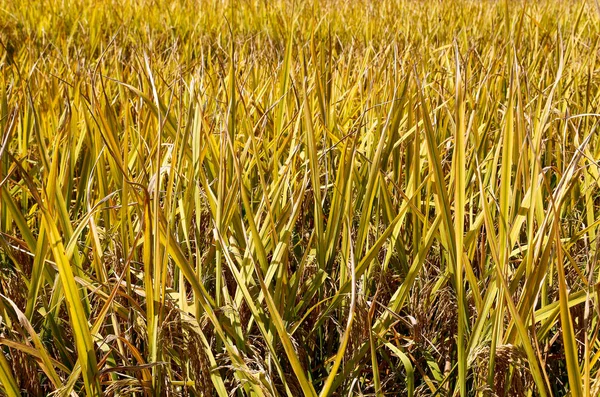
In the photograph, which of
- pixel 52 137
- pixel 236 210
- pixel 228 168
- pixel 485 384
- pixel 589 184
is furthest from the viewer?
pixel 52 137

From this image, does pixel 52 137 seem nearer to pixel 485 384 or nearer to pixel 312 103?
pixel 312 103

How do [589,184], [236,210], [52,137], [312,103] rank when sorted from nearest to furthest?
1. [236,210]
2. [589,184]
3. [52,137]
4. [312,103]

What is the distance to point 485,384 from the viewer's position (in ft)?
2.06

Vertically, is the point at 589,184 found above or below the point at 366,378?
above

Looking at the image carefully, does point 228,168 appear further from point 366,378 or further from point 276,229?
point 366,378

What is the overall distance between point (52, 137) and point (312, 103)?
0.48m

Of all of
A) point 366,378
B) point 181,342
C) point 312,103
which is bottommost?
point 366,378

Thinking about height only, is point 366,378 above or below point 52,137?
below

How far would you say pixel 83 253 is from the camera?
83 cm

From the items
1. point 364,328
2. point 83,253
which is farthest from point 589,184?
point 83,253

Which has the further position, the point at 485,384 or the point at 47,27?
the point at 47,27

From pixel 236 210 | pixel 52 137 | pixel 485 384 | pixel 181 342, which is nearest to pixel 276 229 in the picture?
pixel 236 210

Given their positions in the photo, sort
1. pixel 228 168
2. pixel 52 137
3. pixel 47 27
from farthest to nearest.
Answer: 1. pixel 47 27
2. pixel 52 137
3. pixel 228 168

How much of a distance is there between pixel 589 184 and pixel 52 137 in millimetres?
900
